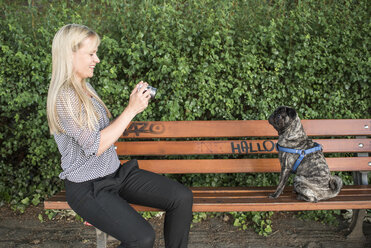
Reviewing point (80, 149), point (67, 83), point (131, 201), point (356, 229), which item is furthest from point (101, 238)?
point (356, 229)

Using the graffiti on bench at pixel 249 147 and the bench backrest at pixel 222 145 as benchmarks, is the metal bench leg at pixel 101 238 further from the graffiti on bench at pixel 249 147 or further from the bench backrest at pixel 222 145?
the graffiti on bench at pixel 249 147

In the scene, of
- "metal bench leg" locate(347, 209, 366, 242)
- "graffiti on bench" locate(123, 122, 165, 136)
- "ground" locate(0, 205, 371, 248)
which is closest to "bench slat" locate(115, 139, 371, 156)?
"graffiti on bench" locate(123, 122, 165, 136)

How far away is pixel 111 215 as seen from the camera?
223 centimetres

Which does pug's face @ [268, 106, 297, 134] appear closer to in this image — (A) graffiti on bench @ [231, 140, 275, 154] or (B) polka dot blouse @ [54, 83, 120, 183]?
(A) graffiti on bench @ [231, 140, 275, 154]

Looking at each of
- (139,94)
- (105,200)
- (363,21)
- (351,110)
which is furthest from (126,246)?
(363,21)

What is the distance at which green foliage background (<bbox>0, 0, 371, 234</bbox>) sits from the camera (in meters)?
3.70

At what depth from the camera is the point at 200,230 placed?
376 centimetres

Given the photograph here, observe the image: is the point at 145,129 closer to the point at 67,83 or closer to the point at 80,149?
the point at 80,149

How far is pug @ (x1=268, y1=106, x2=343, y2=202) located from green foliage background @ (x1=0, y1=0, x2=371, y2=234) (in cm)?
89

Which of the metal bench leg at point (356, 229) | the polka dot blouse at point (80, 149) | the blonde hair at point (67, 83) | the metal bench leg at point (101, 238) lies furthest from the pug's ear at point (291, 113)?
the metal bench leg at point (101, 238)

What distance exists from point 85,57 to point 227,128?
5.41 ft

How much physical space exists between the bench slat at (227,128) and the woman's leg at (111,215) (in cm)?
113

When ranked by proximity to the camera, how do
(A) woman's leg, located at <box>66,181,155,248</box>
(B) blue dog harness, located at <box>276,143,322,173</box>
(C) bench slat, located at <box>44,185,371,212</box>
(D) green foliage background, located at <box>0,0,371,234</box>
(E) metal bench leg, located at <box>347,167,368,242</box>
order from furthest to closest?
1. (D) green foliage background, located at <box>0,0,371,234</box>
2. (E) metal bench leg, located at <box>347,167,368,242</box>
3. (B) blue dog harness, located at <box>276,143,322,173</box>
4. (C) bench slat, located at <box>44,185,371,212</box>
5. (A) woman's leg, located at <box>66,181,155,248</box>

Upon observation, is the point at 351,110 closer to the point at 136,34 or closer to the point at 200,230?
the point at 200,230
